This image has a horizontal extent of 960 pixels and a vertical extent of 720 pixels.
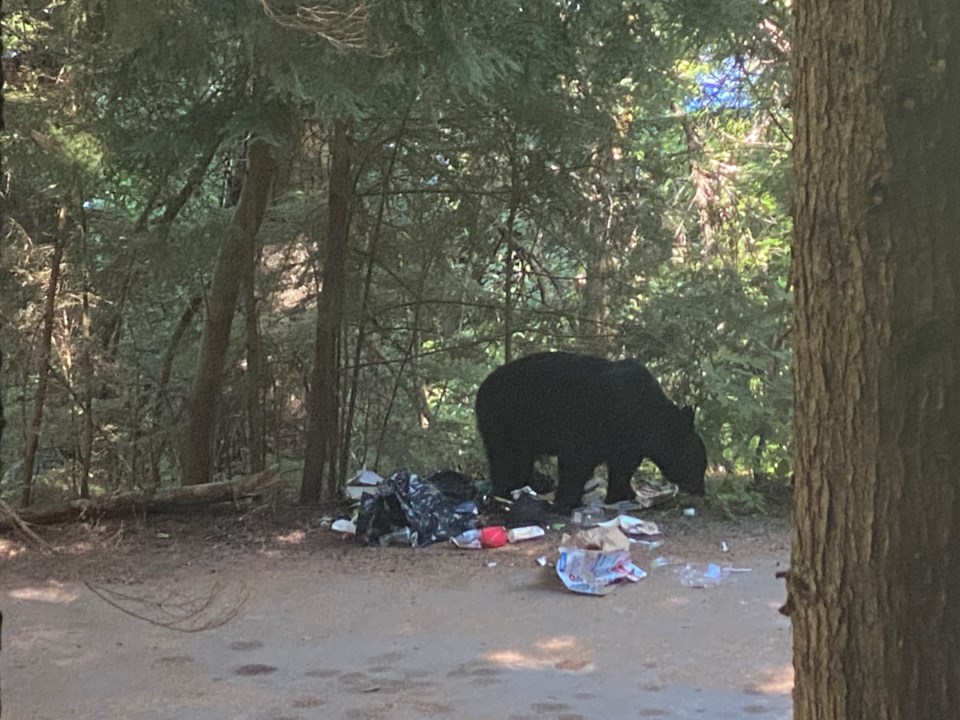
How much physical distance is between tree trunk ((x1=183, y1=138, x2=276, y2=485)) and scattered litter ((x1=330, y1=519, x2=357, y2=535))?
7.03ft

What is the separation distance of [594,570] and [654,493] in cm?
254

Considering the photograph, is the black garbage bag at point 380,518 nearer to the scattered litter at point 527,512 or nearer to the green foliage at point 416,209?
the scattered litter at point 527,512

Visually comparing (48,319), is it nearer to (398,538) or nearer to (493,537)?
(398,538)

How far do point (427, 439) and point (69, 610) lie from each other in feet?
16.8

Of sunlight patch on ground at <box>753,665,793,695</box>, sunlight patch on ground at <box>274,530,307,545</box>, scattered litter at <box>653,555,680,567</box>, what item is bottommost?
sunlight patch on ground at <box>753,665,793,695</box>

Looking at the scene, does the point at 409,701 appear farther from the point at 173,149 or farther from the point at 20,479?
the point at 20,479

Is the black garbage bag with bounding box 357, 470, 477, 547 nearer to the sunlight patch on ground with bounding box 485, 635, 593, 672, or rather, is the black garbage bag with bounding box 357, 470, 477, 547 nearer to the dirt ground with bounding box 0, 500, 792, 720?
the dirt ground with bounding box 0, 500, 792, 720

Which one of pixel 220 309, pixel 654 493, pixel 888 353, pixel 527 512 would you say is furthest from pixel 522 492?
pixel 888 353

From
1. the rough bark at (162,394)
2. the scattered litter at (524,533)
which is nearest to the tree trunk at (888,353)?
the scattered litter at (524,533)

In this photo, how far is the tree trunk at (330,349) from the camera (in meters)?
8.88

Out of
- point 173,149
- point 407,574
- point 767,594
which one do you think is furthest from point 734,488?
point 173,149

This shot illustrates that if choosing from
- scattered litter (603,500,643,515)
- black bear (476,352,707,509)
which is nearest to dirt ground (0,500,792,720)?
scattered litter (603,500,643,515)

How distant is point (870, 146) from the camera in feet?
6.53

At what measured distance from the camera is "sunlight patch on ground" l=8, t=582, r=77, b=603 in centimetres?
634
